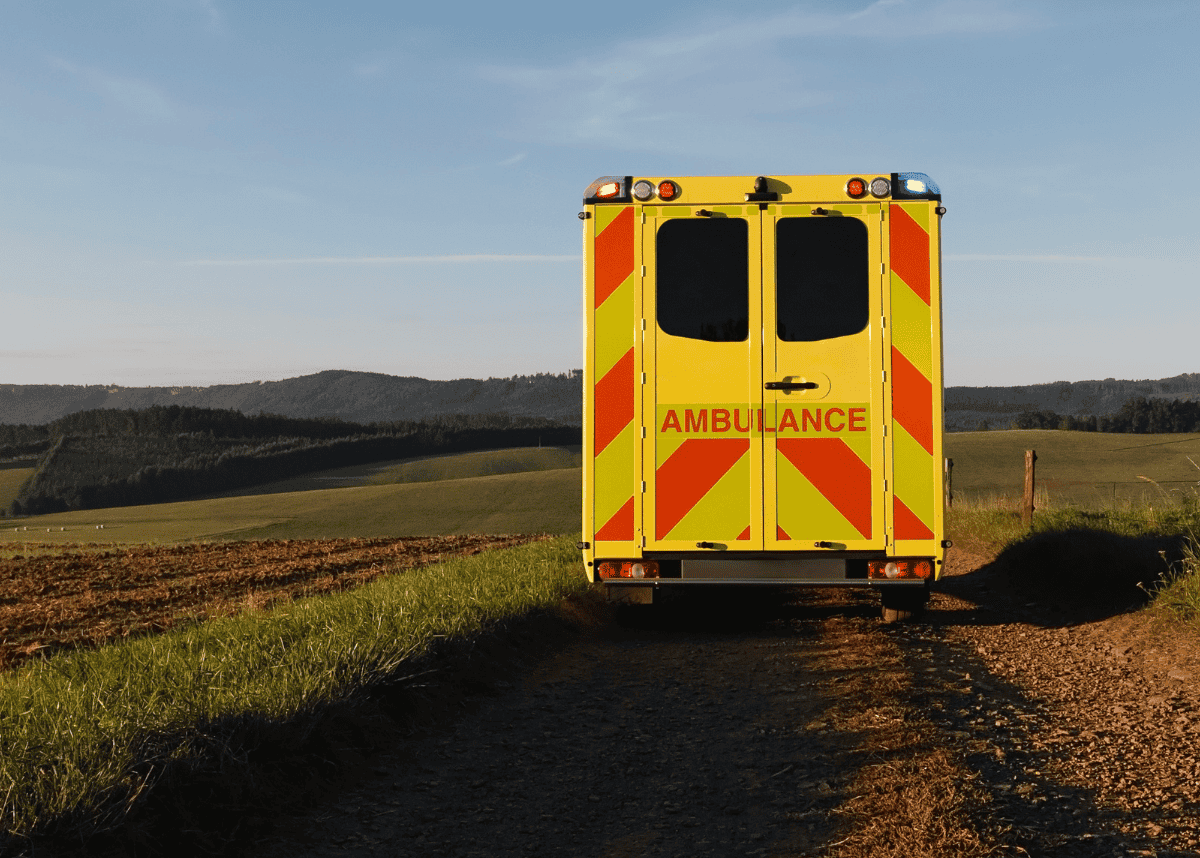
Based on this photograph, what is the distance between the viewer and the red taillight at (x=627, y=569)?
713 cm

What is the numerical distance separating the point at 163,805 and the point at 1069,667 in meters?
5.23

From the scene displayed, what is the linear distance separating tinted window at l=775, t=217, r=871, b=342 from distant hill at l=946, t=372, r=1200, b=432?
8768cm

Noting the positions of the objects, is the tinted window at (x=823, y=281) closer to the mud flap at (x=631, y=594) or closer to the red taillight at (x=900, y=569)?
the red taillight at (x=900, y=569)

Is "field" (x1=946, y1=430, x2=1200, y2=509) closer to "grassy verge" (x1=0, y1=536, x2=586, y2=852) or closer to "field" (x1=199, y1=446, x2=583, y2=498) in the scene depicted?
"field" (x1=199, y1=446, x2=583, y2=498)

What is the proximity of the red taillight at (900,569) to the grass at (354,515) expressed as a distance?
71.4ft

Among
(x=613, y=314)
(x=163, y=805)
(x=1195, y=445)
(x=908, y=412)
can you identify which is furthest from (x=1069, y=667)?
(x=1195, y=445)

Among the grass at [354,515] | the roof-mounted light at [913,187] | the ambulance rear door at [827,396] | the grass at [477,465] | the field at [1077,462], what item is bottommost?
the grass at [354,515]

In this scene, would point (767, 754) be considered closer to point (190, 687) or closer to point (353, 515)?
point (190, 687)

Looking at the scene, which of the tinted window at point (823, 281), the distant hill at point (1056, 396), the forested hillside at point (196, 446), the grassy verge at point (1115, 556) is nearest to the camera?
the tinted window at point (823, 281)

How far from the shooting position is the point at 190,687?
4469 millimetres

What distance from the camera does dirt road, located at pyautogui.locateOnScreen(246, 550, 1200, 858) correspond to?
3355mm

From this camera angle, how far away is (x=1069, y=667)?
20.1 feet

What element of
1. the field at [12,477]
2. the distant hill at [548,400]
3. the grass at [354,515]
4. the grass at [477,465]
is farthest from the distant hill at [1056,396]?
the field at [12,477]

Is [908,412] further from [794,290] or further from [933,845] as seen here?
[933,845]
